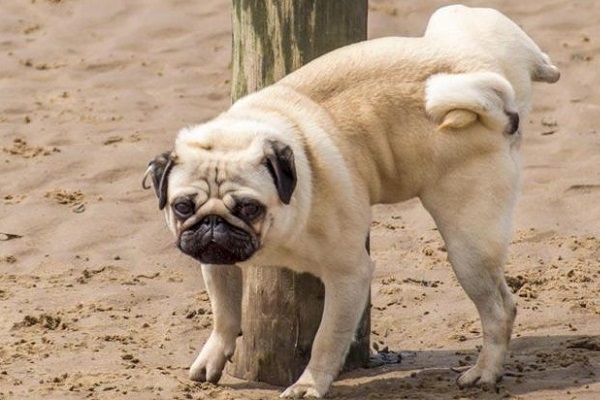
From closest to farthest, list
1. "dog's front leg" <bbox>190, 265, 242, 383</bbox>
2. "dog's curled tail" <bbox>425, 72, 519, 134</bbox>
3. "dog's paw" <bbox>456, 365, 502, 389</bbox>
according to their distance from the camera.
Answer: "dog's curled tail" <bbox>425, 72, 519, 134</bbox> < "dog's paw" <bbox>456, 365, 502, 389</bbox> < "dog's front leg" <bbox>190, 265, 242, 383</bbox>

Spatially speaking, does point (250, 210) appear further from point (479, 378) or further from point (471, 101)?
point (479, 378)

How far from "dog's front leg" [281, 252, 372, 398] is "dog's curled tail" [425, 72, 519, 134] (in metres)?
0.70

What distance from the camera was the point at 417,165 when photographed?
21.0 ft

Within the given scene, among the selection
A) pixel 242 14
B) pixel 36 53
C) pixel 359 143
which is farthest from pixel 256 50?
pixel 36 53

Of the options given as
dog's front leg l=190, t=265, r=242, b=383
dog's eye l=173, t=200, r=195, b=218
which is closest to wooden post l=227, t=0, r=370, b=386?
dog's front leg l=190, t=265, r=242, b=383

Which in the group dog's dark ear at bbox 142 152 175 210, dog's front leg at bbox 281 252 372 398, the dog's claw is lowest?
the dog's claw

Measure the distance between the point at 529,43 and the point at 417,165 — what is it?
84 centimetres

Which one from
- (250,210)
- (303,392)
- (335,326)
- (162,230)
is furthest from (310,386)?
(162,230)

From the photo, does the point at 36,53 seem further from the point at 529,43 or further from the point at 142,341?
the point at 529,43

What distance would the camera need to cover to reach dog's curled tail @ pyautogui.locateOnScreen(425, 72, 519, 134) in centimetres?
620

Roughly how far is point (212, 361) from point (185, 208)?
3.18 feet

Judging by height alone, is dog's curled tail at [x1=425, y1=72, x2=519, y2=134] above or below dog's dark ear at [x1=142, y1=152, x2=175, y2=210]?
above

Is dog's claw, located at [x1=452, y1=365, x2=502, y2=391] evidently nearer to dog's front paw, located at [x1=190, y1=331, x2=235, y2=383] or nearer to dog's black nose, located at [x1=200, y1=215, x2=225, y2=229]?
dog's front paw, located at [x1=190, y1=331, x2=235, y2=383]

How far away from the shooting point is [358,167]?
20.7 feet
